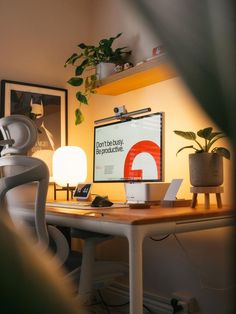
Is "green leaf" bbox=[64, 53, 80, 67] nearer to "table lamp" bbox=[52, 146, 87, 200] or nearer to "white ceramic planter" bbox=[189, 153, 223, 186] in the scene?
"table lamp" bbox=[52, 146, 87, 200]

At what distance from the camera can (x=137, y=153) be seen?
232cm

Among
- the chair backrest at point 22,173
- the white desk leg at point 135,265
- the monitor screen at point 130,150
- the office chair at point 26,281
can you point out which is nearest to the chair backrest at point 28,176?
the chair backrest at point 22,173

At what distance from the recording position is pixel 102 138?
257 cm

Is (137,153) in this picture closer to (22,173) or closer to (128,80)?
(128,80)

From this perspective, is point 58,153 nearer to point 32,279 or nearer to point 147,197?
point 147,197

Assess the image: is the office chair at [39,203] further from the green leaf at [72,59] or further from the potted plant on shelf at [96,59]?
the green leaf at [72,59]

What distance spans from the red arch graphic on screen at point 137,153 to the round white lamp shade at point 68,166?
1.02 ft

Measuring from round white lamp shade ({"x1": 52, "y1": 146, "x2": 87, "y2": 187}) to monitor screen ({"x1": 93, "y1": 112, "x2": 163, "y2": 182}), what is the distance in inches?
6.2

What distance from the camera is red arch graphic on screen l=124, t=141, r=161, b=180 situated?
222 cm

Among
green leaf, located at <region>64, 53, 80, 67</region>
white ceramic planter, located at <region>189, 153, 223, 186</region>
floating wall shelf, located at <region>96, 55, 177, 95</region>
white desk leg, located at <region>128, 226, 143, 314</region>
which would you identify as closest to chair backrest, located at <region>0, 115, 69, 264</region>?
white desk leg, located at <region>128, 226, 143, 314</region>

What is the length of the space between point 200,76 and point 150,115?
2200 mm

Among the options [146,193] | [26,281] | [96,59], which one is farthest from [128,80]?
[26,281]

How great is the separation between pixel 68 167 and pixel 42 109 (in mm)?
539

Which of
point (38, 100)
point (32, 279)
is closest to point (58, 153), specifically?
point (38, 100)
